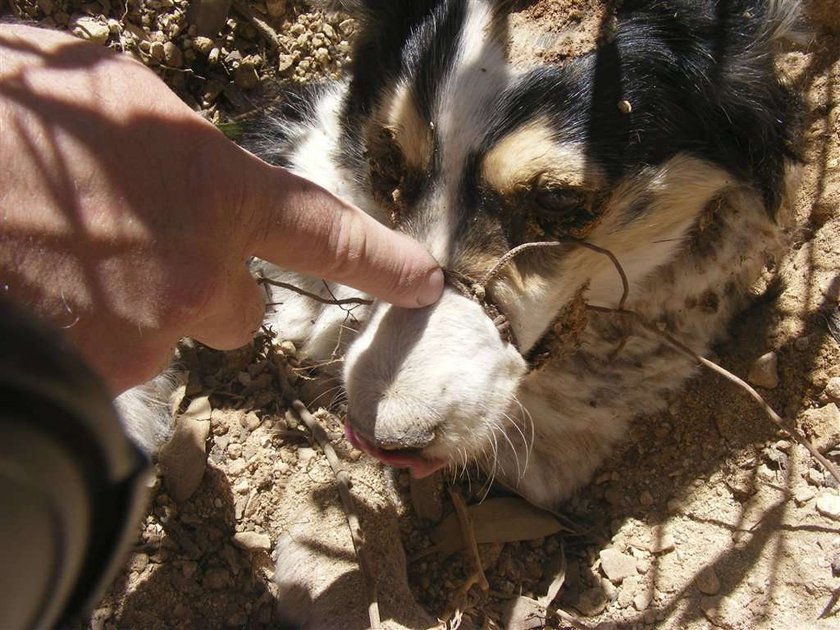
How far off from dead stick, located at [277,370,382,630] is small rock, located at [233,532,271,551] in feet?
0.90

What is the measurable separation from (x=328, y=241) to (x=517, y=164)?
60 cm

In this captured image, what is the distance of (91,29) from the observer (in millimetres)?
3141

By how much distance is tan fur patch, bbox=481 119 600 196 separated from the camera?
2.07 m

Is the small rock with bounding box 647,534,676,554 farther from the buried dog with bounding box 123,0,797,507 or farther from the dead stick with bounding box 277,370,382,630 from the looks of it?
the dead stick with bounding box 277,370,382,630

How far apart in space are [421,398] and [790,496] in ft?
4.65

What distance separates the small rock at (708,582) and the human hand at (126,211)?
5.18 ft

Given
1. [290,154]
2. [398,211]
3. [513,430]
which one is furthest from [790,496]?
[290,154]

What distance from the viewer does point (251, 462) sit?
2.68 meters

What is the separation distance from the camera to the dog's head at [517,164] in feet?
6.73

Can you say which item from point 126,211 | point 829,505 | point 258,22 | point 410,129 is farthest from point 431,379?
point 258,22

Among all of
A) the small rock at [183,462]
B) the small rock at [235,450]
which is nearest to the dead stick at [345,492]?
the small rock at [235,450]

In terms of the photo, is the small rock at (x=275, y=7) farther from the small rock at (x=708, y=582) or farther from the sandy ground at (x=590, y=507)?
the small rock at (x=708, y=582)

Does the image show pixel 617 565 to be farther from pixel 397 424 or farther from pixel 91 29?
pixel 91 29

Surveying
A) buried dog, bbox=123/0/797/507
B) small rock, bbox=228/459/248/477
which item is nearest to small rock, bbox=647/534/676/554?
buried dog, bbox=123/0/797/507
